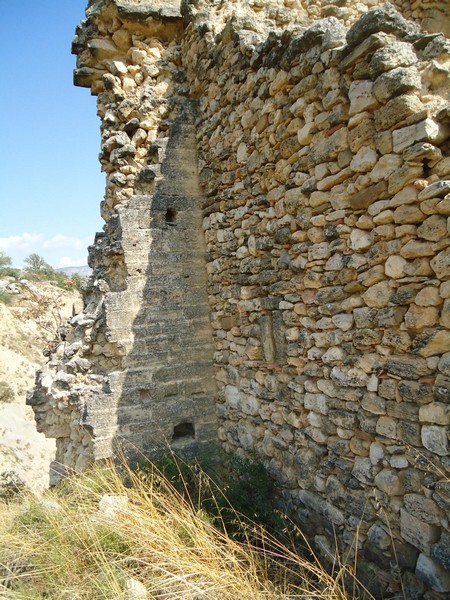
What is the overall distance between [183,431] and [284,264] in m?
2.49

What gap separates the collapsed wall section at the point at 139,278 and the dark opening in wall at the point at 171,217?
0.05 feet

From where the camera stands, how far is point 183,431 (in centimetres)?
496

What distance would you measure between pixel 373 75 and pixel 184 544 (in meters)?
3.46

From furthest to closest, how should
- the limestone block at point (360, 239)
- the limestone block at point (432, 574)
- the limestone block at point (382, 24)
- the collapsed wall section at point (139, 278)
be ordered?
the collapsed wall section at point (139, 278) → the limestone block at point (360, 239) → the limestone block at point (382, 24) → the limestone block at point (432, 574)

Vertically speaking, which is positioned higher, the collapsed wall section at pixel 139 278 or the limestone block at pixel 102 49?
the limestone block at pixel 102 49

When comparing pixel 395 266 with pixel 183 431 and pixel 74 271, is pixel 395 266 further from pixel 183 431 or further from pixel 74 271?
pixel 74 271

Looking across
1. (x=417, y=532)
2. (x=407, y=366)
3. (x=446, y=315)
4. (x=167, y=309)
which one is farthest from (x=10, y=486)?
(x=446, y=315)

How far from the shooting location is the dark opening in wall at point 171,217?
196 inches

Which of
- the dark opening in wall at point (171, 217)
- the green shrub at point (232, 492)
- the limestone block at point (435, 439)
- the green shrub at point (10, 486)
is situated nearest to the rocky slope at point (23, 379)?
the green shrub at point (10, 486)

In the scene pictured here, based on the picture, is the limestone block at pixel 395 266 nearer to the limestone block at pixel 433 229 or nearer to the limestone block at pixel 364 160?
the limestone block at pixel 433 229

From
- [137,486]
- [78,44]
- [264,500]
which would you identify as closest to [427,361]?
[264,500]

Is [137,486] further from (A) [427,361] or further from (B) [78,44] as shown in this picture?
(B) [78,44]

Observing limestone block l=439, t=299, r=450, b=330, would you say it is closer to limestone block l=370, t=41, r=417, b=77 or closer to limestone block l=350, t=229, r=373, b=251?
limestone block l=350, t=229, r=373, b=251

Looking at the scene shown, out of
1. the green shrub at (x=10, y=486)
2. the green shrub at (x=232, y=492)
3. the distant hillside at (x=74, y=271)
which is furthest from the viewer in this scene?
the distant hillside at (x=74, y=271)
